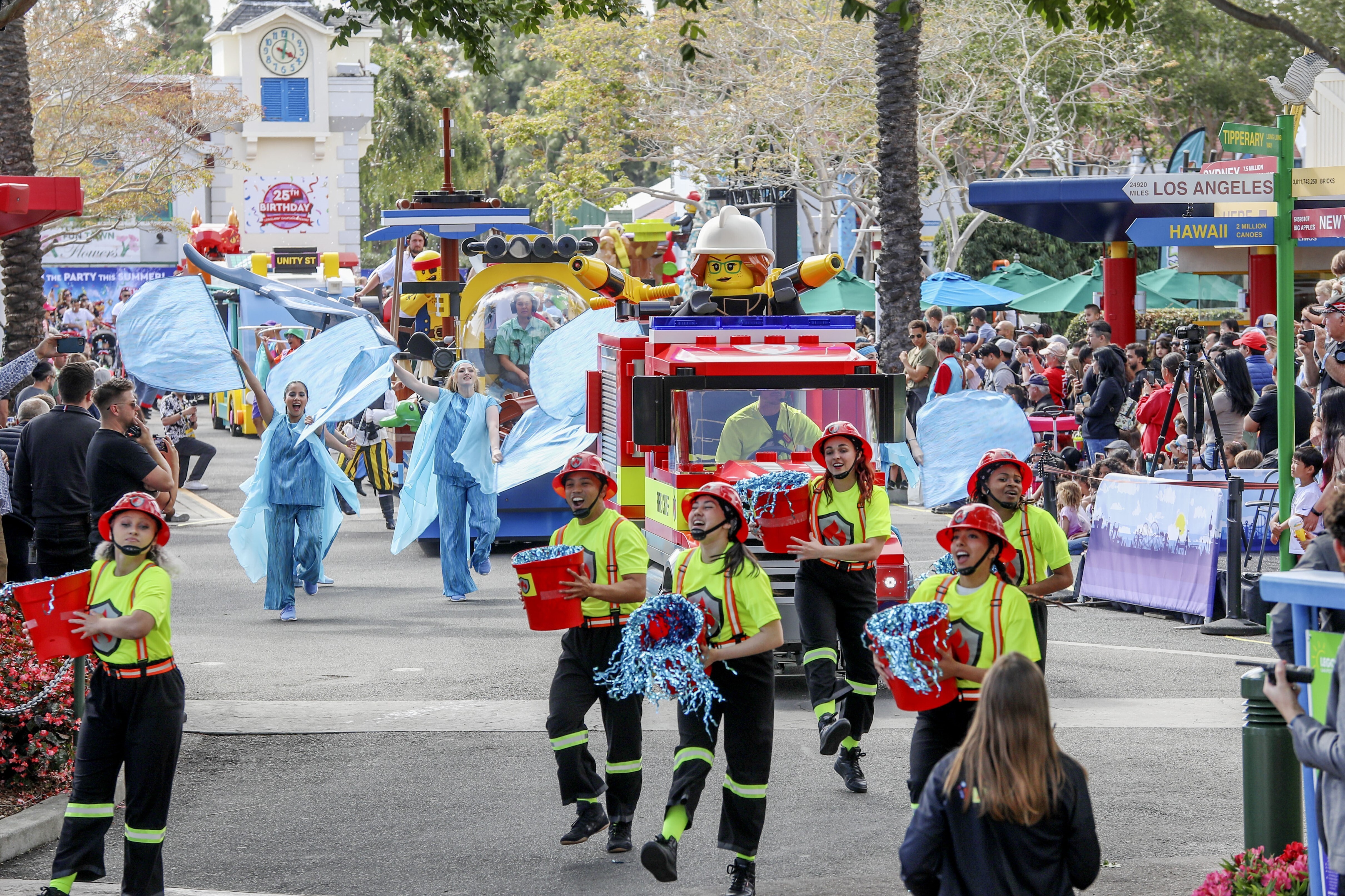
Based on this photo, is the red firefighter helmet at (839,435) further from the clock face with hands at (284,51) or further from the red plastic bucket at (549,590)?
the clock face with hands at (284,51)

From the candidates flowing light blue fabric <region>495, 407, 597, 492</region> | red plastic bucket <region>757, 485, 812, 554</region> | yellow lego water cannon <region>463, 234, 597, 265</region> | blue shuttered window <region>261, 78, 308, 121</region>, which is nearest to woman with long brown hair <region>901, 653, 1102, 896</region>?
red plastic bucket <region>757, 485, 812, 554</region>

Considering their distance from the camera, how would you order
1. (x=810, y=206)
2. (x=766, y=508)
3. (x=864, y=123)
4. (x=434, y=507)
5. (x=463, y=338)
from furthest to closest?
1. (x=810, y=206)
2. (x=864, y=123)
3. (x=463, y=338)
4. (x=434, y=507)
5. (x=766, y=508)

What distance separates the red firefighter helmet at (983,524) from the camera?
5934 millimetres

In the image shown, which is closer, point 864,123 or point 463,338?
point 463,338

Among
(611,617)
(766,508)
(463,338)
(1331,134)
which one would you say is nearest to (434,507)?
(463,338)

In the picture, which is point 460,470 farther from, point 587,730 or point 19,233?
point 19,233

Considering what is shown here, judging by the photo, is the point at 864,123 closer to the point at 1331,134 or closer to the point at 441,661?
the point at 1331,134

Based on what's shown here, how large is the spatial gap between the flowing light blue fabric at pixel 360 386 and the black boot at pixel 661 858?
780 centimetres

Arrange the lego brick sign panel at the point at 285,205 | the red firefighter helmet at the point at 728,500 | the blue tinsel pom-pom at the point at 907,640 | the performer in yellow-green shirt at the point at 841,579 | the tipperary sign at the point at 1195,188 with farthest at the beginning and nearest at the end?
the lego brick sign panel at the point at 285,205 → the tipperary sign at the point at 1195,188 → the performer in yellow-green shirt at the point at 841,579 → the red firefighter helmet at the point at 728,500 → the blue tinsel pom-pom at the point at 907,640

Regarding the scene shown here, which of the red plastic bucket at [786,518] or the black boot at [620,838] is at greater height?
the red plastic bucket at [786,518]

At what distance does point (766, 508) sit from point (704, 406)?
188cm

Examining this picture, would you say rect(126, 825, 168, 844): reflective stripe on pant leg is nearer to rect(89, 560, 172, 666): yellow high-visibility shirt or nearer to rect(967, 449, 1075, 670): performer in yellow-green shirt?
rect(89, 560, 172, 666): yellow high-visibility shirt

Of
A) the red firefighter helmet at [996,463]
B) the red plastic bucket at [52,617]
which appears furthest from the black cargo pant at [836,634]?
the red plastic bucket at [52,617]

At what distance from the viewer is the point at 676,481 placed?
10281mm
